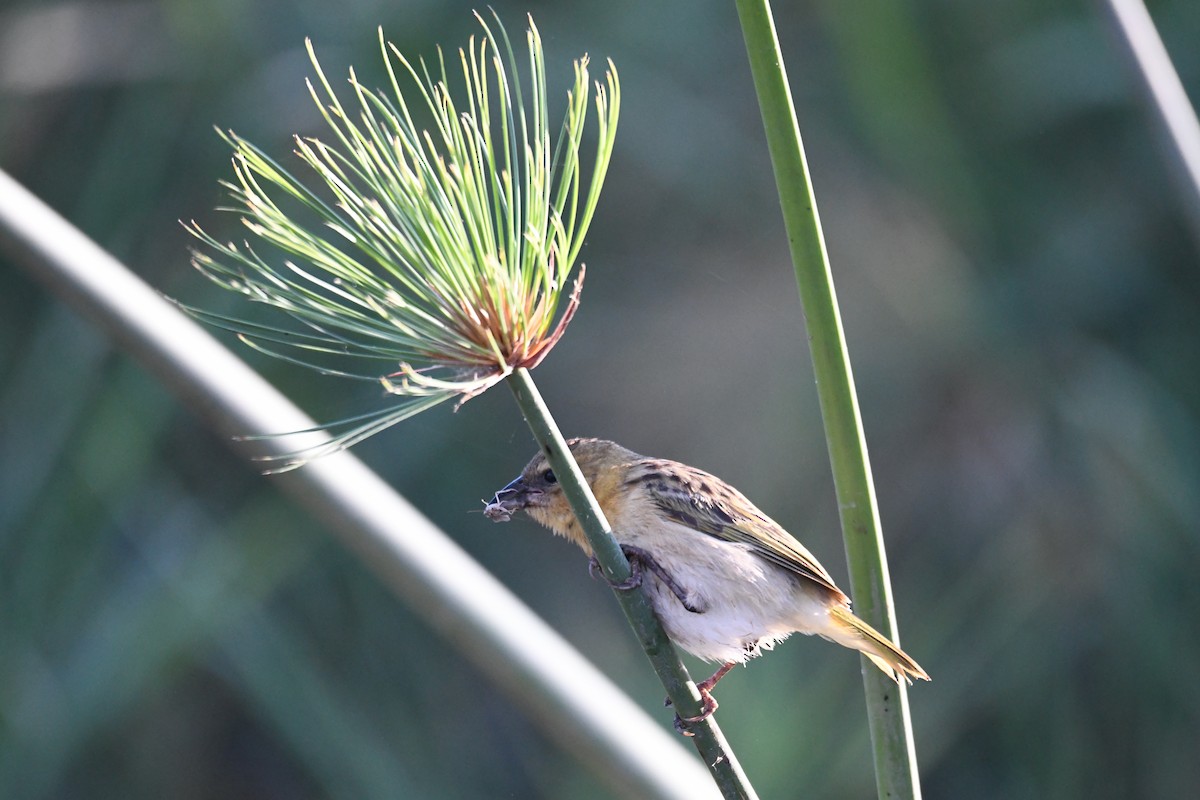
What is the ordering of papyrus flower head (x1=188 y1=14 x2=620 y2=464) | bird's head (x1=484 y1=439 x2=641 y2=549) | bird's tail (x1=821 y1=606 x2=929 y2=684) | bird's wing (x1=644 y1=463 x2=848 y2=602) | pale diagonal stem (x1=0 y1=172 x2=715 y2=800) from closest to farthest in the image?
pale diagonal stem (x1=0 y1=172 x2=715 y2=800), papyrus flower head (x1=188 y1=14 x2=620 y2=464), bird's tail (x1=821 y1=606 x2=929 y2=684), bird's head (x1=484 y1=439 x2=641 y2=549), bird's wing (x1=644 y1=463 x2=848 y2=602)

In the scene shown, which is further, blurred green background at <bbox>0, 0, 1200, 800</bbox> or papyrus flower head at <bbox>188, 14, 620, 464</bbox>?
blurred green background at <bbox>0, 0, 1200, 800</bbox>

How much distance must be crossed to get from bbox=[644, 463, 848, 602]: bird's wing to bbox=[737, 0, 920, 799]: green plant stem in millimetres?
1080

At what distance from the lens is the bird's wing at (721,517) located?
103 inches

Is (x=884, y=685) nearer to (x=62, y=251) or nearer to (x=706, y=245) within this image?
(x=62, y=251)

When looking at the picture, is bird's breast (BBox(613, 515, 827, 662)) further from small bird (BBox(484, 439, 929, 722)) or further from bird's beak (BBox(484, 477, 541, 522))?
bird's beak (BBox(484, 477, 541, 522))

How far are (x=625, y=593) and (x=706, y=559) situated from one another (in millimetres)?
1142

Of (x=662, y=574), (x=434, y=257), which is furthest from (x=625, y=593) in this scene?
(x=662, y=574)

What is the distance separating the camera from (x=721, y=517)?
8.70 ft

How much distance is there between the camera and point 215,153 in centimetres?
478

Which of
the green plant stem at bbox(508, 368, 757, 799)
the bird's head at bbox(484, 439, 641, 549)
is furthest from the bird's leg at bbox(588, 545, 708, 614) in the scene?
the green plant stem at bbox(508, 368, 757, 799)

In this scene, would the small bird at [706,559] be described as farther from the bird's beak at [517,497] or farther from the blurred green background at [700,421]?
the blurred green background at [700,421]

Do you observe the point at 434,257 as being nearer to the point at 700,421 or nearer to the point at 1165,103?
the point at 1165,103

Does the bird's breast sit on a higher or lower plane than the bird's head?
lower

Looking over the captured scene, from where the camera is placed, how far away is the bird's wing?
2605 millimetres
